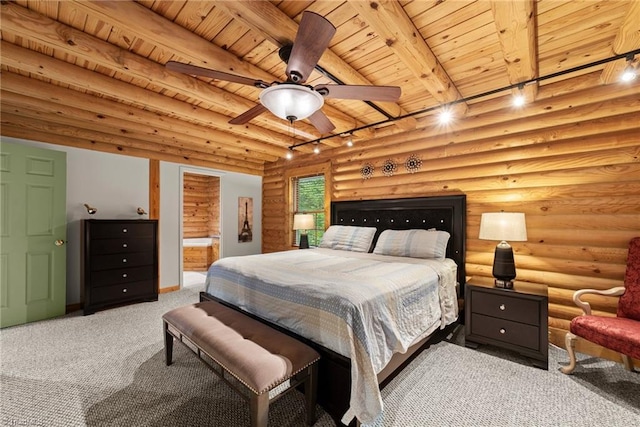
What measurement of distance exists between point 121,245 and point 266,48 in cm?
345

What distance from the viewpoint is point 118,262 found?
12.5 ft

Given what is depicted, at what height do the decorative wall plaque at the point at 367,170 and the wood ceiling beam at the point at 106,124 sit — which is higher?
the wood ceiling beam at the point at 106,124

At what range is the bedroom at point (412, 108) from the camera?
179 centimetres

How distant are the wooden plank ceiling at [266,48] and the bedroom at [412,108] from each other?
12 mm

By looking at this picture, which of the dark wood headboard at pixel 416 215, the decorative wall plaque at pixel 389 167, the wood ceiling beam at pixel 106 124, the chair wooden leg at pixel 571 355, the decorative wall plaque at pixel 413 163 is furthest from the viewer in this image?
the decorative wall plaque at pixel 389 167

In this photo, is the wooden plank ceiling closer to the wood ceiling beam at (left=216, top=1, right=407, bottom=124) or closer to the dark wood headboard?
the wood ceiling beam at (left=216, top=1, right=407, bottom=124)

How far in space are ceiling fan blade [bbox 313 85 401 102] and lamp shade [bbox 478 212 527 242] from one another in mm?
1638

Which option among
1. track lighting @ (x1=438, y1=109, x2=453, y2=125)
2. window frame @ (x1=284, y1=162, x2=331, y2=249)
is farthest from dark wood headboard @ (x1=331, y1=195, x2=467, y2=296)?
track lighting @ (x1=438, y1=109, x2=453, y2=125)

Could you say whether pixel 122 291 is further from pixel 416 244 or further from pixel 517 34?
pixel 517 34

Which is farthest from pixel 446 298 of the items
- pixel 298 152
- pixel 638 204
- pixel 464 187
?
pixel 298 152

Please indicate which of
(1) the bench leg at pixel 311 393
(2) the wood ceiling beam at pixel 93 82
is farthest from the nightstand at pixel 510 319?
(2) the wood ceiling beam at pixel 93 82

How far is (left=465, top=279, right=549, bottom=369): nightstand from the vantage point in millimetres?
2309

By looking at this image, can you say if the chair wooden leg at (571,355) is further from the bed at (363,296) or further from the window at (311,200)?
the window at (311,200)

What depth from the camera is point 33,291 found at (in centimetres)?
327
